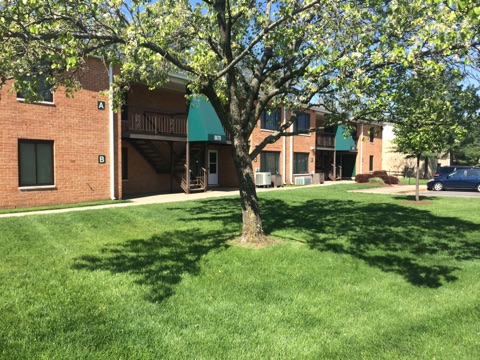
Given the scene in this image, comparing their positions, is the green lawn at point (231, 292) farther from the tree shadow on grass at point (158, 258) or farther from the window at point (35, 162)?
the window at point (35, 162)

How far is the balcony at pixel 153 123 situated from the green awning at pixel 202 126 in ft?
1.13

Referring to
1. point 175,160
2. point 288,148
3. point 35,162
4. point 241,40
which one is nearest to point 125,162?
point 175,160

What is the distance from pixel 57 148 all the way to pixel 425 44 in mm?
11980

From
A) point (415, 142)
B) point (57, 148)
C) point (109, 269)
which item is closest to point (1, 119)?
point (57, 148)

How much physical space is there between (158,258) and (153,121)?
42.3 feet

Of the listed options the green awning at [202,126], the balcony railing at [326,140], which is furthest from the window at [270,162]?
the balcony railing at [326,140]

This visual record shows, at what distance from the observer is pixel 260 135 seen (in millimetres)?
24266

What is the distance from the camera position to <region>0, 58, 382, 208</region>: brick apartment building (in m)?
12.7

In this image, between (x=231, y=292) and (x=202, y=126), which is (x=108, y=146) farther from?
(x=231, y=292)

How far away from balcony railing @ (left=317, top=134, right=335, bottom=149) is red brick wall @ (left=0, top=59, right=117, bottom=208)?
67.0 feet

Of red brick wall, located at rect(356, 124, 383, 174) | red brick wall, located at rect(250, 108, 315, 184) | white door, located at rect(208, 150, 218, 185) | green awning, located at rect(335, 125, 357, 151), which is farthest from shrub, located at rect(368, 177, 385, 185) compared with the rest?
white door, located at rect(208, 150, 218, 185)

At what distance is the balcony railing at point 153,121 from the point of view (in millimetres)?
17359

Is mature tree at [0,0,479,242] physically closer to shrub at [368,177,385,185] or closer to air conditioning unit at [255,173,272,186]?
air conditioning unit at [255,173,272,186]

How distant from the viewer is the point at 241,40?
9.41 metres
